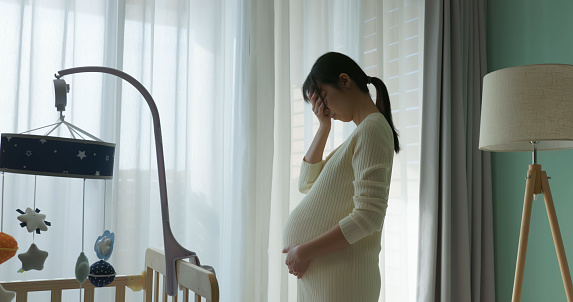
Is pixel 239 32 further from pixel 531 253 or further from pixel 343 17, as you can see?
pixel 531 253

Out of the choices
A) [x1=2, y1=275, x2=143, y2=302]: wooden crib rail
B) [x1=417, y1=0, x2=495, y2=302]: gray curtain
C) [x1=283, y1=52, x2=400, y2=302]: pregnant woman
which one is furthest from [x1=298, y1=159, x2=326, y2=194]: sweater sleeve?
[x1=417, y1=0, x2=495, y2=302]: gray curtain

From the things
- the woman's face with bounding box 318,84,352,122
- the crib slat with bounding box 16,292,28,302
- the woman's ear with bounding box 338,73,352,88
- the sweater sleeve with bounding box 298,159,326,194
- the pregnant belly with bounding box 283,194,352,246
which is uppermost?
the woman's ear with bounding box 338,73,352,88

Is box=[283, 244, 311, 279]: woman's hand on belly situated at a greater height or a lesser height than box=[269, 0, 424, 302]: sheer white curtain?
lesser

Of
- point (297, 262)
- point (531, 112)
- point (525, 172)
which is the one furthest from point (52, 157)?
point (525, 172)

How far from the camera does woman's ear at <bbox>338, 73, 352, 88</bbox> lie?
4.86 ft

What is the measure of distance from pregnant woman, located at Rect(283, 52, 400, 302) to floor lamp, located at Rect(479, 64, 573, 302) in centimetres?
50

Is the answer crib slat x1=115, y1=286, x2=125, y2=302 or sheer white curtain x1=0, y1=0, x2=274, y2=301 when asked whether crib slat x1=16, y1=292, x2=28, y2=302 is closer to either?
crib slat x1=115, y1=286, x2=125, y2=302

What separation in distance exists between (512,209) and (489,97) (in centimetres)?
91

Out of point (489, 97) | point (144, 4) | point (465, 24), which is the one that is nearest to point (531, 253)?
point (489, 97)

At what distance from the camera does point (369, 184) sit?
136 cm

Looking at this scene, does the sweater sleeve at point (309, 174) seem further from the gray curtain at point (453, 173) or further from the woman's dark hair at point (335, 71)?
the gray curtain at point (453, 173)

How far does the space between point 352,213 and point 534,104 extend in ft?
2.68

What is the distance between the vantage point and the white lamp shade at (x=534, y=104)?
5.72 ft

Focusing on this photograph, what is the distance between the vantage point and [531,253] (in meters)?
2.47
